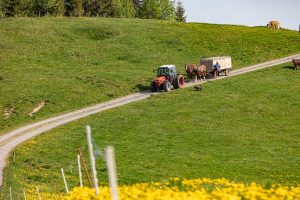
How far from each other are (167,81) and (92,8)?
8432 centimetres

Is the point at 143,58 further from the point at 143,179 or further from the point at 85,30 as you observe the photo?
the point at 143,179

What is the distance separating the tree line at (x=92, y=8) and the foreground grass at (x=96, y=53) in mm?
24681

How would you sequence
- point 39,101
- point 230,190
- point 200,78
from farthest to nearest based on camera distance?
1. point 200,78
2. point 39,101
3. point 230,190

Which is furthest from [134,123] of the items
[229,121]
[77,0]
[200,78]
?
[77,0]

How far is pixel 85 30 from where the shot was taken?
8962cm

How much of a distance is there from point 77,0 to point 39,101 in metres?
78.5

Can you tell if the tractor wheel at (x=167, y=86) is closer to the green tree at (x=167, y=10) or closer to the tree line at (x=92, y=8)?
the tree line at (x=92, y=8)

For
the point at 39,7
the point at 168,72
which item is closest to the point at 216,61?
the point at 168,72

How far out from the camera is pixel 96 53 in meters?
78.2

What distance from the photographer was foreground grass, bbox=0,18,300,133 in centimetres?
5616

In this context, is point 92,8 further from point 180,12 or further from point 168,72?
point 168,72

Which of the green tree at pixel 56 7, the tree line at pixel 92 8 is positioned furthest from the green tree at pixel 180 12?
the green tree at pixel 56 7

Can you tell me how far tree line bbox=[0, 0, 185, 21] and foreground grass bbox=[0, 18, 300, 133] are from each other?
24681mm

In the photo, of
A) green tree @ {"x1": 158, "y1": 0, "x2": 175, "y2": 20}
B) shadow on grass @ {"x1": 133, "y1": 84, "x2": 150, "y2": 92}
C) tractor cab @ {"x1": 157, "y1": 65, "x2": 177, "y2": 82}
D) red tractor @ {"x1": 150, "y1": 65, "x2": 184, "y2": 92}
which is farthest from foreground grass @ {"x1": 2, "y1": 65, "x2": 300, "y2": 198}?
green tree @ {"x1": 158, "y1": 0, "x2": 175, "y2": 20}
